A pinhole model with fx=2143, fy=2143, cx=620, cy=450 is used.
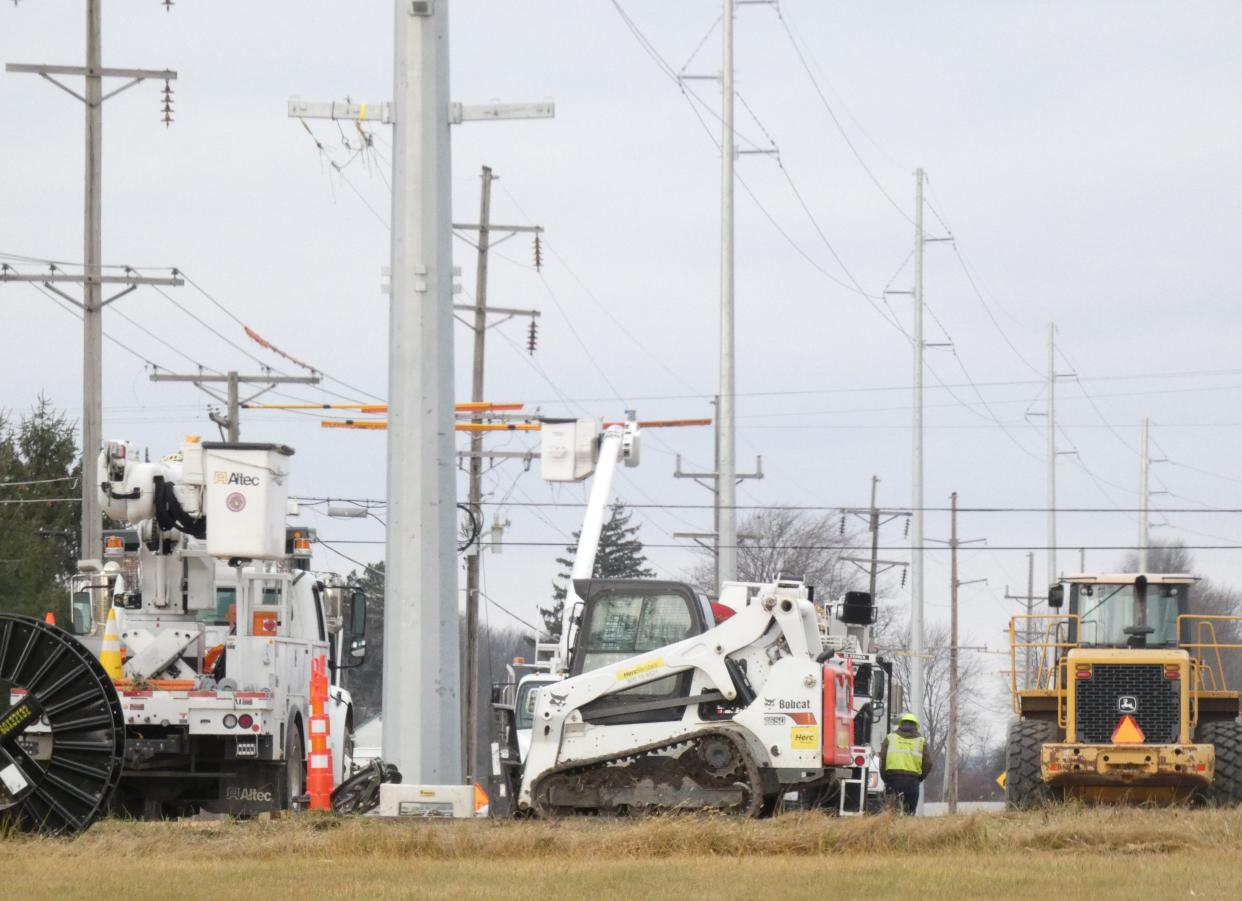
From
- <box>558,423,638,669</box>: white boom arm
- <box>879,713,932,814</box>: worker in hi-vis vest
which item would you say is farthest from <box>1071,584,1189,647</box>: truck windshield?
<box>558,423,638,669</box>: white boom arm

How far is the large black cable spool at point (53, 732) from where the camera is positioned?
17203 mm

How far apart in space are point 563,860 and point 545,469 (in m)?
7.27

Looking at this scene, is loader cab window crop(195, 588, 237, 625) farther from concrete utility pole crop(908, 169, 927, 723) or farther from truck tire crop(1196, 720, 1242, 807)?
concrete utility pole crop(908, 169, 927, 723)

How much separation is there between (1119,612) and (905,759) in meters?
3.13

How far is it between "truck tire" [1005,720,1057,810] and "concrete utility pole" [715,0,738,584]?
14848 mm

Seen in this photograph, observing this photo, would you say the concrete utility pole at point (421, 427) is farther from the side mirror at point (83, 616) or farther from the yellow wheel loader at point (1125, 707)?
the yellow wheel loader at point (1125, 707)

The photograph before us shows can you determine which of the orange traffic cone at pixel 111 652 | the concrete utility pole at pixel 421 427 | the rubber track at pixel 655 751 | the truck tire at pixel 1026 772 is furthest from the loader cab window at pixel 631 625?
the truck tire at pixel 1026 772

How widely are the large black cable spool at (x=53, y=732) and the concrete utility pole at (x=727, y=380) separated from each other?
22.2m

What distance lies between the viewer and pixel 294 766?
22312mm

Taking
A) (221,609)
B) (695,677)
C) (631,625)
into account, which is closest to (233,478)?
(221,609)

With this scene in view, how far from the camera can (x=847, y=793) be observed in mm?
23594

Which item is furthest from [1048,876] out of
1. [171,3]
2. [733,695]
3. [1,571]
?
[1,571]

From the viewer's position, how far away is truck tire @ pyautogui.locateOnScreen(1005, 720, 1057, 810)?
79.2 feet

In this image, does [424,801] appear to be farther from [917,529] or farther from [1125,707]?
[917,529]
